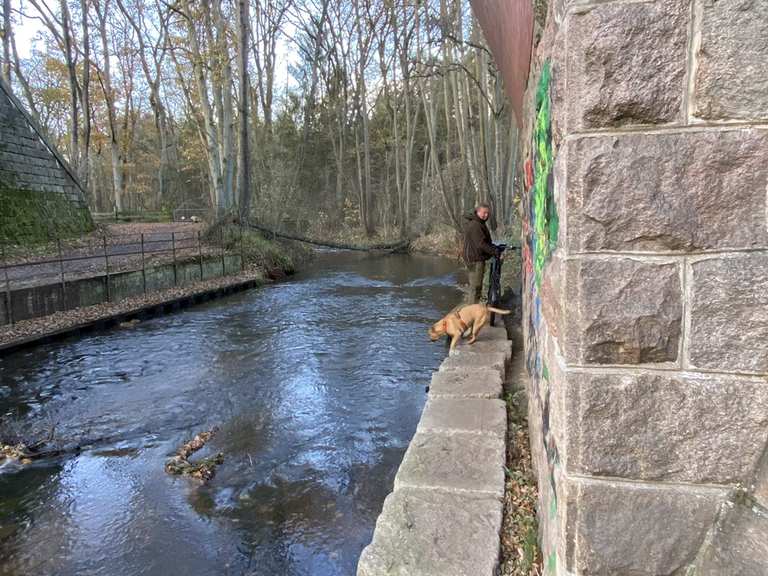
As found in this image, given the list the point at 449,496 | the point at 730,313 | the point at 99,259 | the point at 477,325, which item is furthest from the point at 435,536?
the point at 99,259

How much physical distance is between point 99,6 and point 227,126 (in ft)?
47.1

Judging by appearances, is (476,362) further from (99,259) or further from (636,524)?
(99,259)

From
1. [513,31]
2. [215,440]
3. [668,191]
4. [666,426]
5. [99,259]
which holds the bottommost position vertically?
[215,440]

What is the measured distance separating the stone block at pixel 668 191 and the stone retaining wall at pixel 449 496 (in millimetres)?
1783

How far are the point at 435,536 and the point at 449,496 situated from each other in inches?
15.4

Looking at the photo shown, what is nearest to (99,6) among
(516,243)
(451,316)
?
(516,243)

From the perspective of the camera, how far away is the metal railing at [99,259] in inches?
416

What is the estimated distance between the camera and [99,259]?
13.8 m

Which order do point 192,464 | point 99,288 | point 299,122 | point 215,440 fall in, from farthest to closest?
1. point 299,122
2. point 99,288
3. point 215,440
4. point 192,464

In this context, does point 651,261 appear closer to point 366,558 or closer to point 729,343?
point 729,343

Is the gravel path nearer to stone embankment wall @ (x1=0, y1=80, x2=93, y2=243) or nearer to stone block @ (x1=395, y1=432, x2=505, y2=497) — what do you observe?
stone embankment wall @ (x1=0, y1=80, x2=93, y2=243)

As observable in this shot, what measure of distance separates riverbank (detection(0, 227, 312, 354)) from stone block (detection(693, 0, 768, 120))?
383 inches

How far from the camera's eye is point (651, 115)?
1378mm

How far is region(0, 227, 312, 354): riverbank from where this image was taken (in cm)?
914
